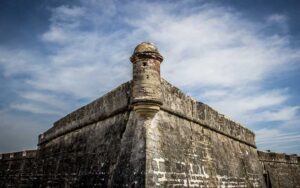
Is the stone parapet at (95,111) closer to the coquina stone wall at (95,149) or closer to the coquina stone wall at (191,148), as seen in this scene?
the coquina stone wall at (95,149)

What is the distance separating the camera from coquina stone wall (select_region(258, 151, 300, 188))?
15357 millimetres

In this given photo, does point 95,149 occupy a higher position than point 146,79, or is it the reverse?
point 146,79

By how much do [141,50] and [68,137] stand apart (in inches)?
195

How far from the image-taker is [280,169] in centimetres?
1717

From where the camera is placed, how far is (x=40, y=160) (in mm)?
11297

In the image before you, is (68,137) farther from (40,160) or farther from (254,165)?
(254,165)

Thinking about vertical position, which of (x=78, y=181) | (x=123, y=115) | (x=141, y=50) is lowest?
(x=78, y=181)

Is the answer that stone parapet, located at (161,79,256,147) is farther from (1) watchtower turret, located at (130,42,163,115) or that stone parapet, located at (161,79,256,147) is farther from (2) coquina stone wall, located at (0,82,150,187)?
(2) coquina stone wall, located at (0,82,150,187)

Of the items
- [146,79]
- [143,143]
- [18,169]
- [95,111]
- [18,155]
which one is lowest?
[18,169]

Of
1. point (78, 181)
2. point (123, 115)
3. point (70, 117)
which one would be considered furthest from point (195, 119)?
point (70, 117)

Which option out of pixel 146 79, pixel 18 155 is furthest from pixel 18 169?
pixel 146 79

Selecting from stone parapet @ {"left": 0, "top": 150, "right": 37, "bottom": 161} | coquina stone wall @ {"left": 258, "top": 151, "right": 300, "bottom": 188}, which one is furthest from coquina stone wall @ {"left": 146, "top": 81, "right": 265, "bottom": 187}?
stone parapet @ {"left": 0, "top": 150, "right": 37, "bottom": 161}

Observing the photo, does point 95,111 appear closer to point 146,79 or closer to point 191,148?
point 146,79

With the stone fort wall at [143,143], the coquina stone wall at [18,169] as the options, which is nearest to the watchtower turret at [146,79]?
the stone fort wall at [143,143]
